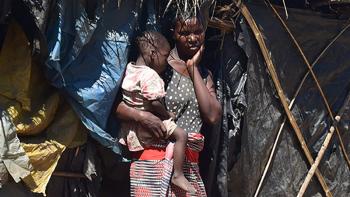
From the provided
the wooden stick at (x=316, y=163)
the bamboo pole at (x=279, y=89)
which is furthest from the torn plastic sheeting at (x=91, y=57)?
the wooden stick at (x=316, y=163)

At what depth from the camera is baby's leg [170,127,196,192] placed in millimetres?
3844

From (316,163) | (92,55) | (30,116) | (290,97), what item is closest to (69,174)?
(30,116)

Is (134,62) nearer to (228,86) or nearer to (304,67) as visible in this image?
(228,86)

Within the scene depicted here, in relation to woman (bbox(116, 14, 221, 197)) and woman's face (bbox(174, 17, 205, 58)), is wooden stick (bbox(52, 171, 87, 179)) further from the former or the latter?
woman's face (bbox(174, 17, 205, 58))

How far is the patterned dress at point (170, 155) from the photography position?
3.88 m

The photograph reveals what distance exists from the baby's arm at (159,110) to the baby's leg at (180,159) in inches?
4.4

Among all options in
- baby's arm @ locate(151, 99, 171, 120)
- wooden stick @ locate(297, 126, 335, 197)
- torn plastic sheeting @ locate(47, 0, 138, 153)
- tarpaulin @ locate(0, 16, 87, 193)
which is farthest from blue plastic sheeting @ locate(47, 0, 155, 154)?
wooden stick @ locate(297, 126, 335, 197)

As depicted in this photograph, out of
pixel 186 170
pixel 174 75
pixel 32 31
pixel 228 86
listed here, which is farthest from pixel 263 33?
pixel 32 31

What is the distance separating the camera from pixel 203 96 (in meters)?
4.00

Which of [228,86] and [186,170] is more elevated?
[228,86]

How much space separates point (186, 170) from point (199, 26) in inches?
32.4

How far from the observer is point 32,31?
12.0 feet

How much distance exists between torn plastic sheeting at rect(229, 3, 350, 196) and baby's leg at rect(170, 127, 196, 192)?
0.76m

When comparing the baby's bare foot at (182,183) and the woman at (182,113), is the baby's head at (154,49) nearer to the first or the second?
the woman at (182,113)
